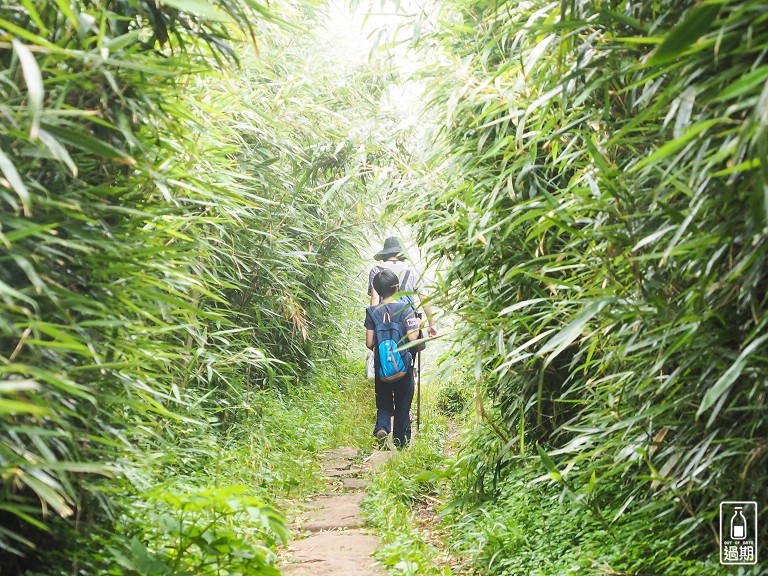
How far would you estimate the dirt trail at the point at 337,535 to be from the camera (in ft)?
10.7

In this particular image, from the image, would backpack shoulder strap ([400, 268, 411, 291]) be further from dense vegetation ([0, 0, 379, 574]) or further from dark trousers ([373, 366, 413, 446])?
dense vegetation ([0, 0, 379, 574])

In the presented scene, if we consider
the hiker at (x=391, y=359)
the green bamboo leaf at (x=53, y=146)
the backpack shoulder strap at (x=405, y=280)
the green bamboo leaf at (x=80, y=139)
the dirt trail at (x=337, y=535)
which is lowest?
the dirt trail at (x=337, y=535)

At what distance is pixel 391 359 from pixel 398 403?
46 centimetres

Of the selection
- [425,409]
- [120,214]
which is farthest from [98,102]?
[425,409]

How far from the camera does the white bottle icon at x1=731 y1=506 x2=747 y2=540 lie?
1846 mm

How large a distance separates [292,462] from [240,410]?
20.8 inches

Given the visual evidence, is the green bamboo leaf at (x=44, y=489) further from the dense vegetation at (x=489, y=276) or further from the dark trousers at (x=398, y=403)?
the dark trousers at (x=398, y=403)

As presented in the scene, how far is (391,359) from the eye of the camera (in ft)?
18.7

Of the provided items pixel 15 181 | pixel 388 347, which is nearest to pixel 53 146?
pixel 15 181

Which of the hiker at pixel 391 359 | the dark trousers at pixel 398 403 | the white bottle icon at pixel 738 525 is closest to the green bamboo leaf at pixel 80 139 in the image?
the white bottle icon at pixel 738 525

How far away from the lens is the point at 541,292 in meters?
2.93

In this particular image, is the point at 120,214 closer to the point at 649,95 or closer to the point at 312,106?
the point at 649,95

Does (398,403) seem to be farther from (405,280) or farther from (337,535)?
(337,535)

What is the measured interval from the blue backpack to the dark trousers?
0.36ft
